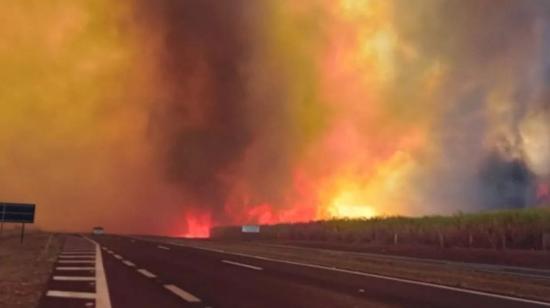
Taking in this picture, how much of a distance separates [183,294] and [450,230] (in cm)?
4001

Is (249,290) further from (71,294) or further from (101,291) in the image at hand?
(71,294)

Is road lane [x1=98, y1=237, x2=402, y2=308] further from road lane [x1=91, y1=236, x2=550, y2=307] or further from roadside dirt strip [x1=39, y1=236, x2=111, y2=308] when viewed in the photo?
roadside dirt strip [x1=39, y1=236, x2=111, y2=308]

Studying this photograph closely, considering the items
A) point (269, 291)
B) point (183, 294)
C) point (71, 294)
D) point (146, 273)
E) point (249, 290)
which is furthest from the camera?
point (146, 273)

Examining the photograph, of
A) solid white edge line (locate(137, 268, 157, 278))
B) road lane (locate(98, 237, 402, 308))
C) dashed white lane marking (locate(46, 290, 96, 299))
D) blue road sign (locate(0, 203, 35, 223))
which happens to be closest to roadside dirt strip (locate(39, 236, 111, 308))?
dashed white lane marking (locate(46, 290, 96, 299))

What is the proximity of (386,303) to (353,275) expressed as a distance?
756 cm

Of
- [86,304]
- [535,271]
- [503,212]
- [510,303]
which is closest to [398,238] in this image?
[503,212]

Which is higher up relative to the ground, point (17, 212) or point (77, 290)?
point (17, 212)

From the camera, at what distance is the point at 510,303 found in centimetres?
1262

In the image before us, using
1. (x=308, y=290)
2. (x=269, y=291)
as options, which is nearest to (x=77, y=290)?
(x=269, y=291)

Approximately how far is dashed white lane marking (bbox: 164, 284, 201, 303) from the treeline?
29.2 metres

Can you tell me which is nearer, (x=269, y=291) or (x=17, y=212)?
(x=269, y=291)

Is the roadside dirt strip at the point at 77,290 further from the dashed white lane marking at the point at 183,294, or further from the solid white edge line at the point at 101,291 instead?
the dashed white lane marking at the point at 183,294

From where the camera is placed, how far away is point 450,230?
48906mm

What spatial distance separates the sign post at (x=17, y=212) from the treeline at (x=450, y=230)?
32.6m
